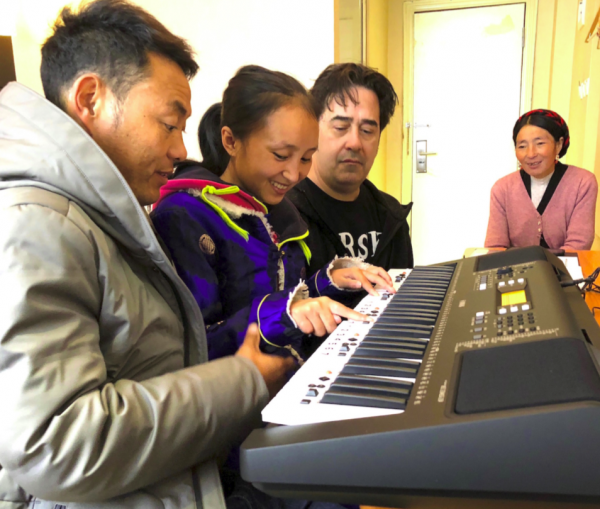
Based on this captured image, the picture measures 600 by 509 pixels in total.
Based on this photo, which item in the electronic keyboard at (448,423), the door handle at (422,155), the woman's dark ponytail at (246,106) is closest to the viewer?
the electronic keyboard at (448,423)

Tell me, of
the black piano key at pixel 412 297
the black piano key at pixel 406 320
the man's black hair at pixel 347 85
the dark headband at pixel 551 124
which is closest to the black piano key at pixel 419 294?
the black piano key at pixel 412 297

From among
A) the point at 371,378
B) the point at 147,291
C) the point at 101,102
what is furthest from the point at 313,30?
the point at 371,378

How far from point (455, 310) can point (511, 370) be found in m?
0.25

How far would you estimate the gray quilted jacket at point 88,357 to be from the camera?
0.46 metres

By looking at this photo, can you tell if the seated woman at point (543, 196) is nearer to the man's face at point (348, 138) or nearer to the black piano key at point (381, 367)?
the man's face at point (348, 138)

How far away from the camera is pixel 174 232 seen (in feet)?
2.79

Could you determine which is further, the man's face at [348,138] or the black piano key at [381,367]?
the man's face at [348,138]

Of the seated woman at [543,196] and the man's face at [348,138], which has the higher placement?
the man's face at [348,138]

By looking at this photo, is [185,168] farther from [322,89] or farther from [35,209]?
[322,89]

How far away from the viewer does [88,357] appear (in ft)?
1.65

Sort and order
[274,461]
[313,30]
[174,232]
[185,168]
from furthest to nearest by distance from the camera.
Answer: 1. [313,30]
2. [185,168]
3. [174,232]
4. [274,461]

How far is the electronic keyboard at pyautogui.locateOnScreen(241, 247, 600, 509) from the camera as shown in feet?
1.33

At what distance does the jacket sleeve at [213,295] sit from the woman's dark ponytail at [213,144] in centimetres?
21

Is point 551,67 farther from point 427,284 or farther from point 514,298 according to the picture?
point 514,298
